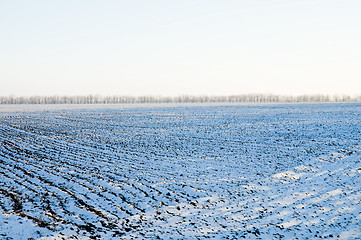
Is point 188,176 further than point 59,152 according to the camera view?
No

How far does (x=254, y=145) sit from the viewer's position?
2302 cm

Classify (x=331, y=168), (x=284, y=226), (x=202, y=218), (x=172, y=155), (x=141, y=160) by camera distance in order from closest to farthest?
(x=284, y=226) < (x=202, y=218) < (x=331, y=168) < (x=141, y=160) < (x=172, y=155)

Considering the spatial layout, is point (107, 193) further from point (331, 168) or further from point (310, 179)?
point (331, 168)

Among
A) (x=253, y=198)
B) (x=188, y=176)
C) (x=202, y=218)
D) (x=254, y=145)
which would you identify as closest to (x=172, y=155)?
(x=188, y=176)

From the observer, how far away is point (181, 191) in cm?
1253

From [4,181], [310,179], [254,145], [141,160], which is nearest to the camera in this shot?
[4,181]

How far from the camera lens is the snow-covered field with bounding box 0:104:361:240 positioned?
29.2 ft

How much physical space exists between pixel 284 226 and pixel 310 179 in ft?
20.1

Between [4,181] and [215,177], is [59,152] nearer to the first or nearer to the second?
[4,181]

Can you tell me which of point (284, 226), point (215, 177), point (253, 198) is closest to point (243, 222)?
point (284, 226)

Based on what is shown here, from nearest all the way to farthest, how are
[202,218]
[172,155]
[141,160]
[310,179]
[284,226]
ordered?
[284,226] → [202,218] → [310,179] → [141,160] → [172,155]

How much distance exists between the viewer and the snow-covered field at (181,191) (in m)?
8.90

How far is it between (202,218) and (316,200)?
16.3 ft

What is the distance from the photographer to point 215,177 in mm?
14703
